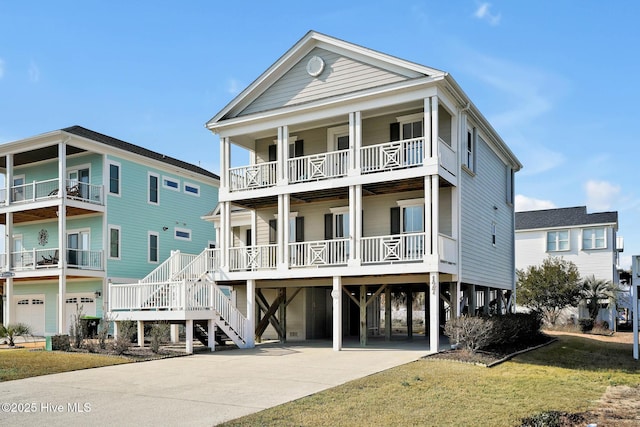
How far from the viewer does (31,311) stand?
33125mm

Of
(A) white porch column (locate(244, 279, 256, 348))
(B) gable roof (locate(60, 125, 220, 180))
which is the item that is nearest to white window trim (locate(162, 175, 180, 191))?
(B) gable roof (locate(60, 125, 220, 180))

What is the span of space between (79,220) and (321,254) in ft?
54.0

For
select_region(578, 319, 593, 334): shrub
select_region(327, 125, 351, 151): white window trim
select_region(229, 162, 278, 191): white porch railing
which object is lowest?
select_region(578, 319, 593, 334): shrub

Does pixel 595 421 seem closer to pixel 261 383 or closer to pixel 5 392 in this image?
pixel 261 383

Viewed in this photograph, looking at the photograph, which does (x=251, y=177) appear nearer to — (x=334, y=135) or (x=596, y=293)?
(x=334, y=135)

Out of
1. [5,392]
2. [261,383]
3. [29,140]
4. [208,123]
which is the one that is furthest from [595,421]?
[29,140]

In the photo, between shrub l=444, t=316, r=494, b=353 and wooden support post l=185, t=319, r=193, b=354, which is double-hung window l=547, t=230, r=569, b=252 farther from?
wooden support post l=185, t=319, r=193, b=354

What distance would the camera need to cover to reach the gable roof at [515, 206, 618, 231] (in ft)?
137

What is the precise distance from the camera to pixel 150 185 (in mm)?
33156

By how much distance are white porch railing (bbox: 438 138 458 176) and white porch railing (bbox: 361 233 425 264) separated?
2.46 meters

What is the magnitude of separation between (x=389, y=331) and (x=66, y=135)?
1706 cm

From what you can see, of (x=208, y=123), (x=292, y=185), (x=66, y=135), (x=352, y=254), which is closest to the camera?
(x=352, y=254)

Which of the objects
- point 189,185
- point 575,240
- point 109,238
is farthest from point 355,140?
point 575,240

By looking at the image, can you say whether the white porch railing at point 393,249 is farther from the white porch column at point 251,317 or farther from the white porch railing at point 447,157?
the white porch column at point 251,317
